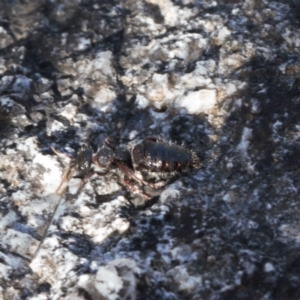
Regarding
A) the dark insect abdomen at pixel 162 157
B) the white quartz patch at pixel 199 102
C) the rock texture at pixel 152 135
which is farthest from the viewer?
the white quartz patch at pixel 199 102

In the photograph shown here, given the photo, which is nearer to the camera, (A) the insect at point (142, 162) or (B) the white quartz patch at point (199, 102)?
(A) the insect at point (142, 162)

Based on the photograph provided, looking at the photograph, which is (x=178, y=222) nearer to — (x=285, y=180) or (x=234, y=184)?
(x=234, y=184)

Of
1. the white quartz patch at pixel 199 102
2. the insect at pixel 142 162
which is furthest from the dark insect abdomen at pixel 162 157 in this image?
the white quartz patch at pixel 199 102

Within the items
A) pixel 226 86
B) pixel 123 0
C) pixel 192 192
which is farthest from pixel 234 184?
pixel 123 0

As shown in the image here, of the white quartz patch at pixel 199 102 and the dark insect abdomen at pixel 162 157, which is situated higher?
the white quartz patch at pixel 199 102

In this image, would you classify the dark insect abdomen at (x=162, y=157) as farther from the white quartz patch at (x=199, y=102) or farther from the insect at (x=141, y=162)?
the white quartz patch at (x=199, y=102)

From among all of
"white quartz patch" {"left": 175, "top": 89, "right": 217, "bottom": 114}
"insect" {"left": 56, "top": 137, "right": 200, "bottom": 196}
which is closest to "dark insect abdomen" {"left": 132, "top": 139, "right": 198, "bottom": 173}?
"insect" {"left": 56, "top": 137, "right": 200, "bottom": 196}
